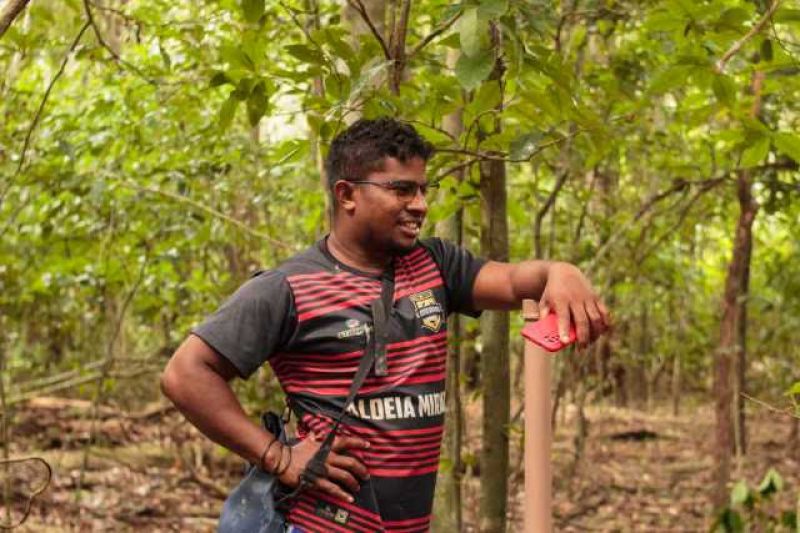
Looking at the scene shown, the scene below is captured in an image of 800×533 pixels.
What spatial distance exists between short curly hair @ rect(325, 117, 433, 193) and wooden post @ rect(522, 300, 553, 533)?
74 centimetres

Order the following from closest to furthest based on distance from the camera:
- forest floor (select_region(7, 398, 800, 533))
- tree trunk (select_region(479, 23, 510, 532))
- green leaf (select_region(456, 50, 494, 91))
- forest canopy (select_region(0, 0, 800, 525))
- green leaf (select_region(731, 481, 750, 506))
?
green leaf (select_region(456, 50, 494, 91)) < forest canopy (select_region(0, 0, 800, 525)) < tree trunk (select_region(479, 23, 510, 532)) < green leaf (select_region(731, 481, 750, 506)) < forest floor (select_region(7, 398, 800, 533))

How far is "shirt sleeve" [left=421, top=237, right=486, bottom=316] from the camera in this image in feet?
8.53

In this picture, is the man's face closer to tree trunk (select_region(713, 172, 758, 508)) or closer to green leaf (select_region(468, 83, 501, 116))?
green leaf (select_region(468, 83, 501, 116))

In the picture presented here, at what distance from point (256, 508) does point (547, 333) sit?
842 mm

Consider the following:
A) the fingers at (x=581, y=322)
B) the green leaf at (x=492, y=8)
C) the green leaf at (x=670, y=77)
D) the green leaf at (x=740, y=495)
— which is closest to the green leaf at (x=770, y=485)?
the green leaf at (x=740, y=495)

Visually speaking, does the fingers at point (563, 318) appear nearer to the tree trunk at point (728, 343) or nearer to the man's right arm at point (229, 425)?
the man's right arm at point (229, 425)

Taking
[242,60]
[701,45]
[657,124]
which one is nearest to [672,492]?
[657,124]

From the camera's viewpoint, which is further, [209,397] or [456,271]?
[456,271]

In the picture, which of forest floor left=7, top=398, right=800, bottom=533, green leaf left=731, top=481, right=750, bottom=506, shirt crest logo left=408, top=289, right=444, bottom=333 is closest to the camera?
shirt crest logo left=408, top=289, right=444, bottom=333

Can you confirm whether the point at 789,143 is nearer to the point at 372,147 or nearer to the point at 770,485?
the point at 372,147

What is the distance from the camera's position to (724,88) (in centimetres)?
277

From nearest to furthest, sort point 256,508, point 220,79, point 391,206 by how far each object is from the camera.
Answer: point 256,508 → point 391,206 → point 220,79

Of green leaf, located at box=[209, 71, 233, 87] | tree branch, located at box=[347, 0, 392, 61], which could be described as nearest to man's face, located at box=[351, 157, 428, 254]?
tree branch, located at box=[347, 0, 392, 61]

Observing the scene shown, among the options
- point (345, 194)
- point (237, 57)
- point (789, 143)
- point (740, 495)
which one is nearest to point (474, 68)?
point (345, 194)
